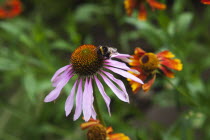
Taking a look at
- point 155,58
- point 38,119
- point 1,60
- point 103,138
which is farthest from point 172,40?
point 38,119

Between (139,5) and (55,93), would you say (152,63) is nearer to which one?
(55,93)

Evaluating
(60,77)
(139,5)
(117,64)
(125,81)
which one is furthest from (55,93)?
(125,81)

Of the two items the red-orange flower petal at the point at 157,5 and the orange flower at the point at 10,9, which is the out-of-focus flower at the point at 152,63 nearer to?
the red-orange flower petal at the point at 157,5

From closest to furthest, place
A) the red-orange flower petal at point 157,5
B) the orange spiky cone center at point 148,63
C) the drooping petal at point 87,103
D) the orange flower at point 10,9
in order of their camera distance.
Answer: the drooping petal at point 87,103 → the orange spiky cone center at point 148,63 → the red-orange flower petal at point 157,5 → the orange flower at point 10,9

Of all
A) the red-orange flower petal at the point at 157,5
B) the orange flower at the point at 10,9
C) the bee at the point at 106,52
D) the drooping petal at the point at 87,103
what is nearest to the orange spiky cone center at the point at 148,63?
the bee at the point at 106,52

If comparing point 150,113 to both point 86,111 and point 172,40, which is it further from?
point 86,111

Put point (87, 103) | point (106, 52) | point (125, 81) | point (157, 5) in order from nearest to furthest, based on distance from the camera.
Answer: point (87, 103)
point (106, 52)
point (157, 5)
point (125, 81)
